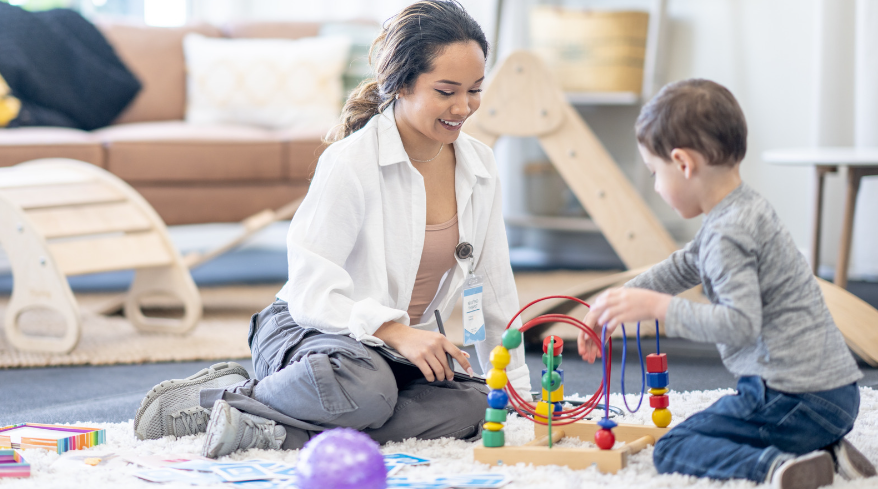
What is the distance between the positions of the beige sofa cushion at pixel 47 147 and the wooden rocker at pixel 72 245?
38cm

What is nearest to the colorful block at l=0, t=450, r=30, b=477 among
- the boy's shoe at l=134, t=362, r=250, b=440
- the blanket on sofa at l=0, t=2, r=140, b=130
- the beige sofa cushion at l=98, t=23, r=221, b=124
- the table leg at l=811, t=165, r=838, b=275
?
the boy's shoe at l=134, t=362, r=250, b=440

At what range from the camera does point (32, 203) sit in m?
1.79

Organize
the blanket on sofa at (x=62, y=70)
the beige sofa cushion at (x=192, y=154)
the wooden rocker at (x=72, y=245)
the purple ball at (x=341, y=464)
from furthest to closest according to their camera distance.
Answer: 1. the blanket on sofa at (x=62, y=70)
2. the beige sofa cushion at (x=192, y=154)
3. the wooden rocker at (x=72, y=245)
4. the purple ball at (x=341, y=464)

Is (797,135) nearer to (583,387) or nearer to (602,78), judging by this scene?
(602,78)

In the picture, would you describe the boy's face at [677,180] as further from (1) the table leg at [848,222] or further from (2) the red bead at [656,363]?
(1) the table leg at [848,222]

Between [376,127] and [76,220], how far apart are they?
3.05 ft

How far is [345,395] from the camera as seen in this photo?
3.51ft

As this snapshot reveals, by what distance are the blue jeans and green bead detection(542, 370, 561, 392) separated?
0.15 m

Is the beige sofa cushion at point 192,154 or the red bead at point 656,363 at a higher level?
the beige sofa cushion at point 192,154

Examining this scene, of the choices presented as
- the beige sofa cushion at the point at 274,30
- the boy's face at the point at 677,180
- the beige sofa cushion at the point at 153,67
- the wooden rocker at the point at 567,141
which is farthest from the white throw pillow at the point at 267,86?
the boy's face at the point at 677,180

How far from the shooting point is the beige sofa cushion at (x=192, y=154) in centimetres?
246

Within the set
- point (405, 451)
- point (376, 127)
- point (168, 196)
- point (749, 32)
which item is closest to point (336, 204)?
point (376, 127)

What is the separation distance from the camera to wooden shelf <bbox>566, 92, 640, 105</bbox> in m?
2.92

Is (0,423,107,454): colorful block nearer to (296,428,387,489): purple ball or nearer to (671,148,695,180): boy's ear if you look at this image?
(296,428,387,489): purple ball
